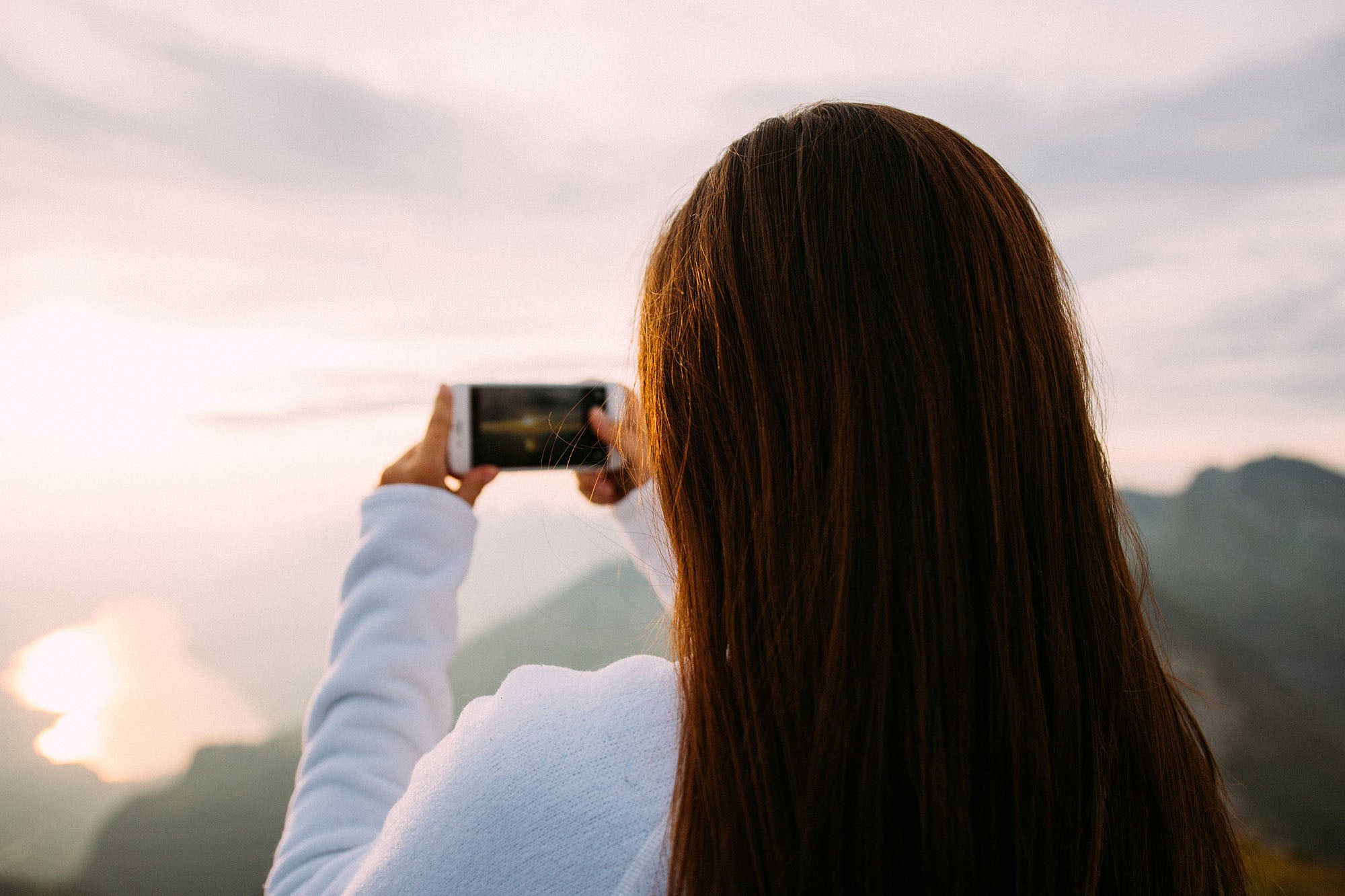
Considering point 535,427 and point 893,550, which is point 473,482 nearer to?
point 535,427

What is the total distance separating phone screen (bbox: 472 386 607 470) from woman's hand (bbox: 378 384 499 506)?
3 cm

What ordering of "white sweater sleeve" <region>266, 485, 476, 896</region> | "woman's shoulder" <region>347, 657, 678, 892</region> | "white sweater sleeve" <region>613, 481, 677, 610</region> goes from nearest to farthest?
"woman's shoulder" <region>347, 657, 678, 892</region>
"white sweater sleeve" <region>266, 485, 476, 896</region>
"white sweater sleeve" <region>613, 481, 677, 610</region>

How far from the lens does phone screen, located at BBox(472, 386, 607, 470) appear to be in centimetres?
89

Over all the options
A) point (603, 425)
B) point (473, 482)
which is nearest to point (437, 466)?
point (473, 482)

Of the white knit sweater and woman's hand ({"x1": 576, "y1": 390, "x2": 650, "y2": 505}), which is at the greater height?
woman's hand ({"x1": 576, "y1": 390, "x2": 650, "y2": 505})

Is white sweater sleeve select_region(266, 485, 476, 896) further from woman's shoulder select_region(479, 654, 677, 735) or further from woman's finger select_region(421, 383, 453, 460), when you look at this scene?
woman's shoulder select_region(479, 654, 677, 735)

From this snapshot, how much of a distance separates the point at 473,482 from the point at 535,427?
11cm

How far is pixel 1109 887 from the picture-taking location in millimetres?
445

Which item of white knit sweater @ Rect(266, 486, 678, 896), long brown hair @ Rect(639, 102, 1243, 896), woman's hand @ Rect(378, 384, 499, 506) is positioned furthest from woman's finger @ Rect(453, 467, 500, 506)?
long brown hair @ Rect(639, 102, 1243, 896)

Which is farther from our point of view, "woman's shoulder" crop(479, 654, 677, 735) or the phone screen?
the phone screen

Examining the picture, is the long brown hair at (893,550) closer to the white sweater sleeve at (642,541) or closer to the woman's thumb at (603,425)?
the white sweater sleeve at (642,541)

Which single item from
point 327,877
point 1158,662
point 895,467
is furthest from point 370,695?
point 1158,662

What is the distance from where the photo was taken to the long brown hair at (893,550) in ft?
1.24

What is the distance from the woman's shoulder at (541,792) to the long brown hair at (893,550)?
24mm
